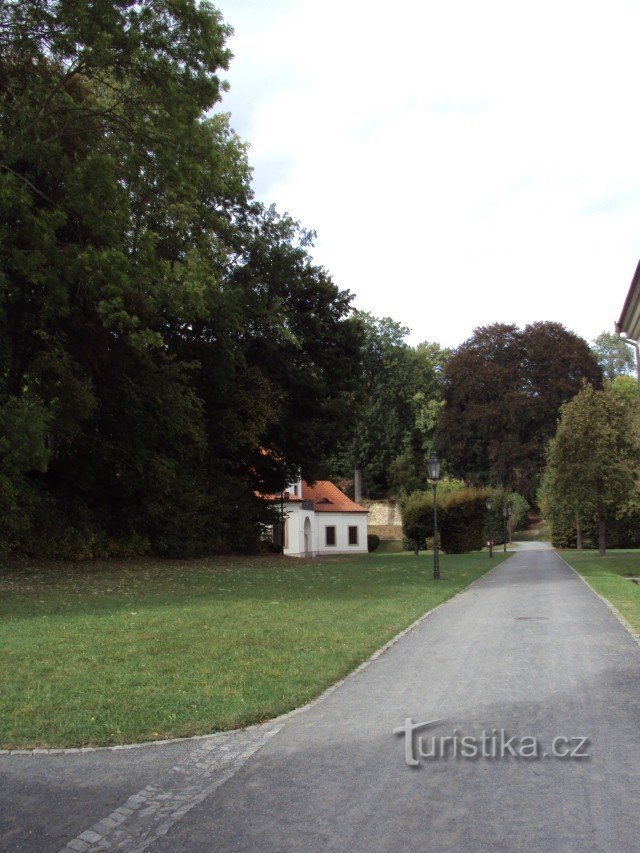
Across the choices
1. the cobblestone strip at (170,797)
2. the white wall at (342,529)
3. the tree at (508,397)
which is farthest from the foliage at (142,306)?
the tree at (508,397)

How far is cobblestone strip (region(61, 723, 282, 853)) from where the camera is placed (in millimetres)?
3957

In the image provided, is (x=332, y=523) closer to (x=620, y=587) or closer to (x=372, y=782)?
(x=620, y=587)

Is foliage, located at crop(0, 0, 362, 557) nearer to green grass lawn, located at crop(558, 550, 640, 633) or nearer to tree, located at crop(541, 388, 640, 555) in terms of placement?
tree, located at crop(541, 388, 640, 555)

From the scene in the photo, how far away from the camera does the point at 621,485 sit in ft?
117

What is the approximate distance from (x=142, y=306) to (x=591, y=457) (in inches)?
938

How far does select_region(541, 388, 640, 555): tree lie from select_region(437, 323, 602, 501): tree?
2204cm

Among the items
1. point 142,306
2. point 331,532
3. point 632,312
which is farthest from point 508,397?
→ point 632,312

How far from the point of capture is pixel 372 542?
65875 millimetres

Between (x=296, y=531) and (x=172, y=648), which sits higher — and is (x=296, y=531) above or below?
above

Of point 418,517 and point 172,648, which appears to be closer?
point 172,648

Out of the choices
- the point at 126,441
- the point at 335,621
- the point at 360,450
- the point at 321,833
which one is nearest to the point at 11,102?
the point at 126,441

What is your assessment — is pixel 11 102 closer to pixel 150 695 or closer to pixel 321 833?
pixel 150 695

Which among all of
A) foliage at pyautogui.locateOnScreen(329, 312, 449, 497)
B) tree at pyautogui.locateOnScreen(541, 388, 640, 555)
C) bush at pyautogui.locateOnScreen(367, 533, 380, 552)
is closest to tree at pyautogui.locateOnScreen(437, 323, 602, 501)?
foliage at pyautogui.locateOnScreen(329, 312, 449, 497)

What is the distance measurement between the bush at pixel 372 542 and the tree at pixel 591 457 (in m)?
28.5
